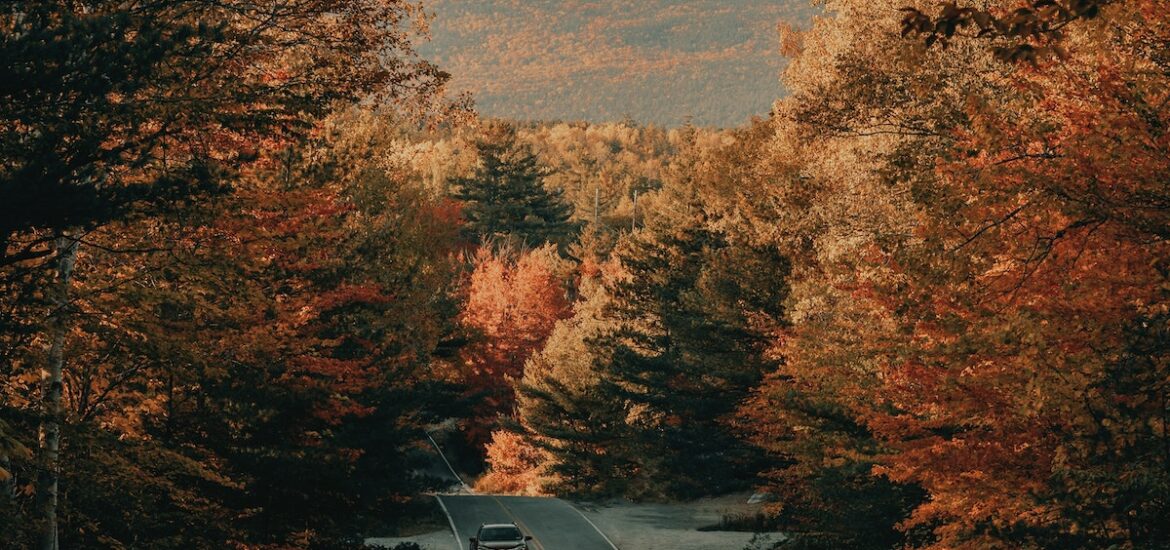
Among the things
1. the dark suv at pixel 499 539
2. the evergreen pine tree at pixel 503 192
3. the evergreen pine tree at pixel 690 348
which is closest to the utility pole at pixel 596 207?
the evergreen pine tree at pixel 503 192

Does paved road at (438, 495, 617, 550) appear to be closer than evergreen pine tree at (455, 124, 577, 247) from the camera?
Yes

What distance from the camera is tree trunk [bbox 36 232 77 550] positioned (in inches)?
448

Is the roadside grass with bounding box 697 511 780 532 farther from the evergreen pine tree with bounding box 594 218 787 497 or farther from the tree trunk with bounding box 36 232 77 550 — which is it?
the tree trunk with bounding box 36 232 77 550

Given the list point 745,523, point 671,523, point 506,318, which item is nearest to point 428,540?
point 671,523

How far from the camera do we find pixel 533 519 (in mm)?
39438

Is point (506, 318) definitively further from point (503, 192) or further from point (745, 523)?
point (745, 523)

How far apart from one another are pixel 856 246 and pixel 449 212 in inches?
2284

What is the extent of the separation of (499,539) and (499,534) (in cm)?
23

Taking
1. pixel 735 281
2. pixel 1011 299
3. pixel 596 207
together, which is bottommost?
pixel 596 207

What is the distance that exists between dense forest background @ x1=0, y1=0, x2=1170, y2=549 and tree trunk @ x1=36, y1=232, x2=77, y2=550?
0.05 m

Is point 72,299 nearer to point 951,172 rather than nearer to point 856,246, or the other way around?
point 951,172

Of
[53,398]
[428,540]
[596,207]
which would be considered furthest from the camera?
[596,207]

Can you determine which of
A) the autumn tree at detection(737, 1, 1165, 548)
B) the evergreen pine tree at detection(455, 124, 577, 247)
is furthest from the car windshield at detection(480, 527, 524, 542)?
the evergreen pine tree at detection(455, 124, 577, 247)

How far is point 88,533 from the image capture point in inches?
563
